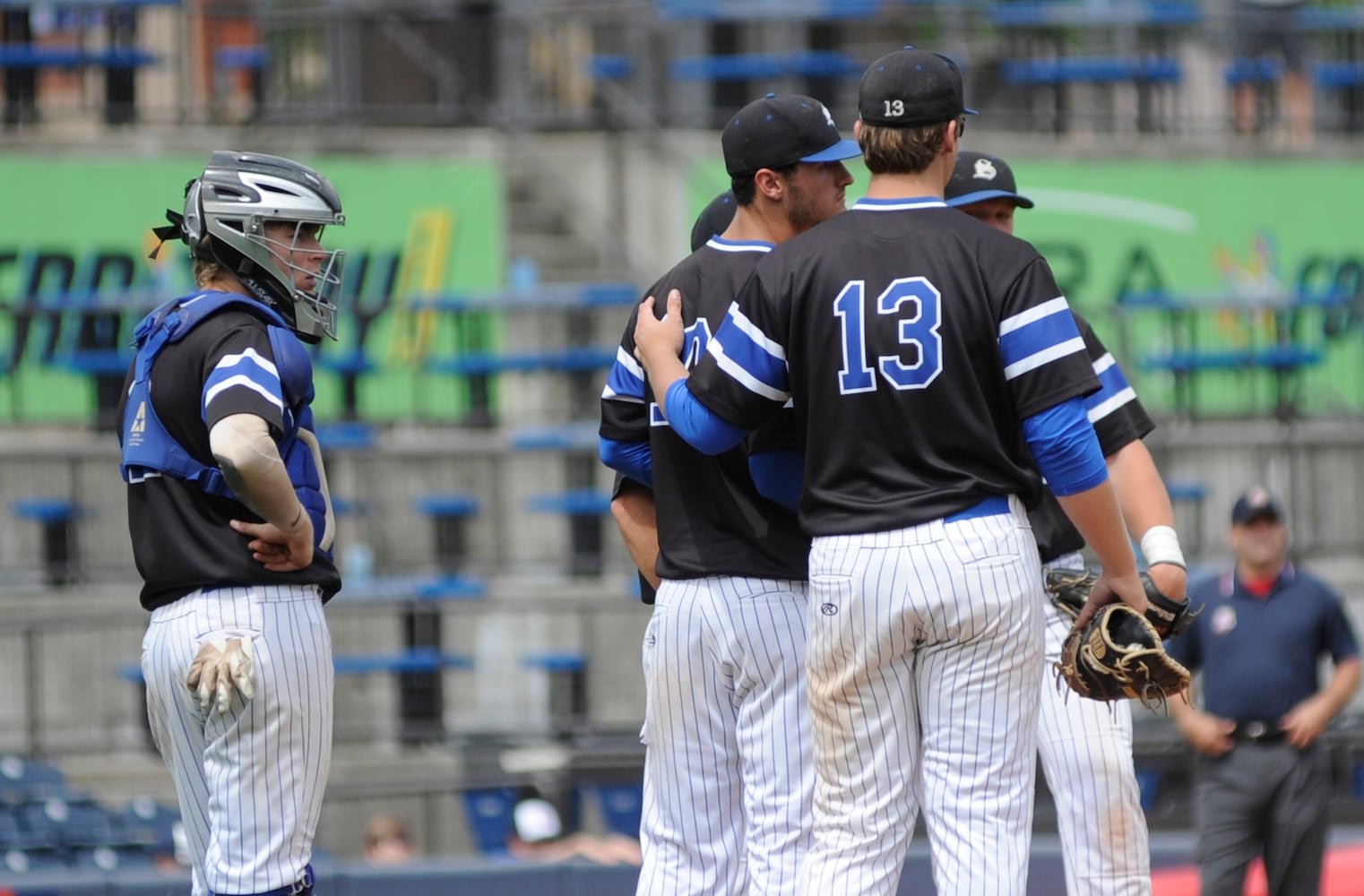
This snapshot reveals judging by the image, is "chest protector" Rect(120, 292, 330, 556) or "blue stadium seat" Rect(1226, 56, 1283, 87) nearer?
"chest protector" Rect(120, 292, 330, 556)

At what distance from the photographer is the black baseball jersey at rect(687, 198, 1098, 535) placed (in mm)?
4137

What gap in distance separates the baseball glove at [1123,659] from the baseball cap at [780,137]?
50.6 inches

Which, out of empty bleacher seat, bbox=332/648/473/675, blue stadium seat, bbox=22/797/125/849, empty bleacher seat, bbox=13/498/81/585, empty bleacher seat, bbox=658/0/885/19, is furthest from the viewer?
empty bleacher seat, bbox=658/0/885/19

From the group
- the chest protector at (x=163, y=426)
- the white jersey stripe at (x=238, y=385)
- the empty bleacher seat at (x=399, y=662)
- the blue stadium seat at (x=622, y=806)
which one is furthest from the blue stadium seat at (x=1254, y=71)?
the white jersey stripe at (x=238, y=385)

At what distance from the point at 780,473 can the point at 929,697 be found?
703 mm

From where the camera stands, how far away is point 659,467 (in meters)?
4.74

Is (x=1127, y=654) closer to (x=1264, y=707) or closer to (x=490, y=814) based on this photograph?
(x=1264, y=707)

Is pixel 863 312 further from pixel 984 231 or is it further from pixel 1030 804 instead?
pixel 1030 804

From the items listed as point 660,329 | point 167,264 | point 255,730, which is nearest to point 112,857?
point 255,730

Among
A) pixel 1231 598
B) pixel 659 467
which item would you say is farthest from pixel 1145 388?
pixel 659 467

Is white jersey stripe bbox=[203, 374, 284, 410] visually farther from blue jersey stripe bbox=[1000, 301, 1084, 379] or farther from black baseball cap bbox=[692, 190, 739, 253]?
blue jersey stripe bbox=[1000, 301, 1084, 379]

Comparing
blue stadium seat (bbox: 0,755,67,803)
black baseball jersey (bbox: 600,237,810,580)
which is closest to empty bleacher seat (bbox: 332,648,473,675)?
blue stadium seat (bbox: 0,755,67,803)

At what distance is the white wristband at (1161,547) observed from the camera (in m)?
4.61

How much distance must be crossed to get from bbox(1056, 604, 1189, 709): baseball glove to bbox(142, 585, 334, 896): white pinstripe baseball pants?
187 cm
